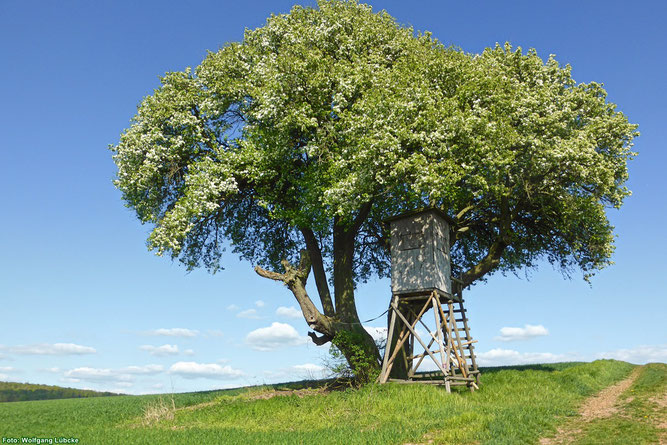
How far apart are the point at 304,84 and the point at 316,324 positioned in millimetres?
12123

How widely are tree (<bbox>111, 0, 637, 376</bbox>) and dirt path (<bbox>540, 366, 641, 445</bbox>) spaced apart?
704 cm

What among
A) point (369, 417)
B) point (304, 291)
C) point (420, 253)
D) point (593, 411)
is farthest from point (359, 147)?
point (593, 411)

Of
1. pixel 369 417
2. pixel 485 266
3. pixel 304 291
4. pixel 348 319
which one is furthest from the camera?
pixel 485 266

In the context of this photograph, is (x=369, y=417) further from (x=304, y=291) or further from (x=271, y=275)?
(x=271, y=275)

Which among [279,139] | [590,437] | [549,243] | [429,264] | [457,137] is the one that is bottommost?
[590,437]

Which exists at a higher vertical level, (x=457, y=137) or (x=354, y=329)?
(x=457, y=137)

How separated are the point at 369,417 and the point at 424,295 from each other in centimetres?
736

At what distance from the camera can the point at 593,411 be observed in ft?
61.6

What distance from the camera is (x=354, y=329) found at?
25.8 m

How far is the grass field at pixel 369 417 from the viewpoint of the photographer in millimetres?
14820

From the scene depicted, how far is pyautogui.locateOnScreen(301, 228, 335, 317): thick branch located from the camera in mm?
27484

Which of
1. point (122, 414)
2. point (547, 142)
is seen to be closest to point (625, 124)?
point (547, 142)

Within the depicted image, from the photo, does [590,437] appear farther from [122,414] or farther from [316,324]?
[122,414]

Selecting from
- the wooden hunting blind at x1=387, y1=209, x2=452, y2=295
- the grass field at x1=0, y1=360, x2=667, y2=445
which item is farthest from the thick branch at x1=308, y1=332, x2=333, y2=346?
the wooden hunting blind at x1=387, y1=209, x2=452, y2=295
